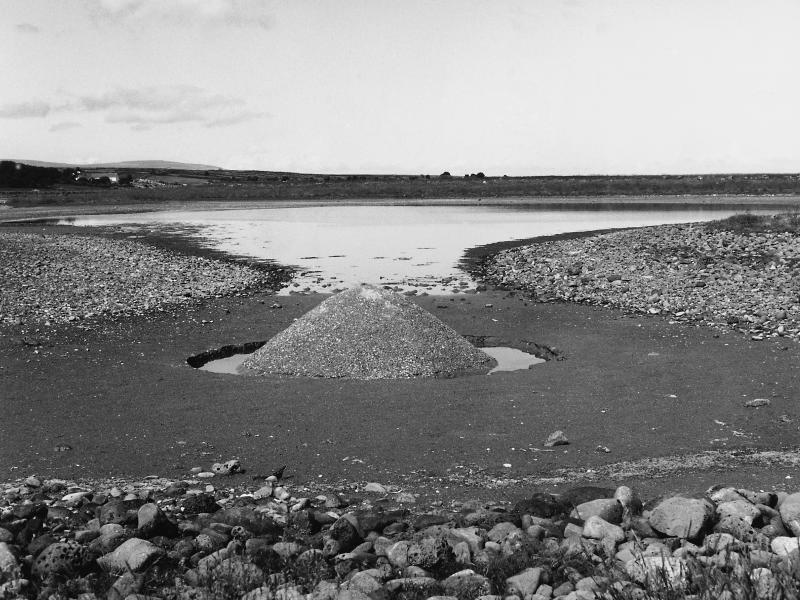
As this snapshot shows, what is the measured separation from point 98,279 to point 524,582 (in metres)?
18.3

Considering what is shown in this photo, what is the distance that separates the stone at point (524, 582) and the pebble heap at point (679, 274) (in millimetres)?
10021

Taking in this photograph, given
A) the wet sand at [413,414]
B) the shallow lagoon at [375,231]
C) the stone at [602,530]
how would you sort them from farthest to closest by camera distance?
1. the shallow lagoon at [375,231]
2. the wet sand at [413,414]
3. the stone at [602,530]

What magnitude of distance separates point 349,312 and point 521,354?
10.3 ft

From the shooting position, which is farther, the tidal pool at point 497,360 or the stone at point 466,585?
the tidal pool at point 497,360

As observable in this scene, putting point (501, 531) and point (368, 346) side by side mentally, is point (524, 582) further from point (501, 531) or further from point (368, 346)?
point (368, 346)

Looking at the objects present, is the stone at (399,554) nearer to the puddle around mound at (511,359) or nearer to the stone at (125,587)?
the stone at (125,587)

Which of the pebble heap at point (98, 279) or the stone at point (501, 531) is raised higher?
the pebble heap at point (98, 279)

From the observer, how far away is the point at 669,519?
18.7 feet

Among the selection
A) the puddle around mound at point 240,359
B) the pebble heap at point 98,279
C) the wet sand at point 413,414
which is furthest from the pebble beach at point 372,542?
the pebble heap at point 98,279

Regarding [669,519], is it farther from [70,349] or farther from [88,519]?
[70,349]

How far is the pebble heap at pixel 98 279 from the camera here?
16734 millimetres

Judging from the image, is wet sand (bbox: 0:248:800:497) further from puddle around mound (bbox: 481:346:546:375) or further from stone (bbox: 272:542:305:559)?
stone (bbox: 272:542:305:559)

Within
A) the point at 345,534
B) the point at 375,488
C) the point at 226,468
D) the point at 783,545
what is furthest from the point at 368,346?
the point at 783,545

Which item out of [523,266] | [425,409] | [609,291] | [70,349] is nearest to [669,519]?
[425,409]
